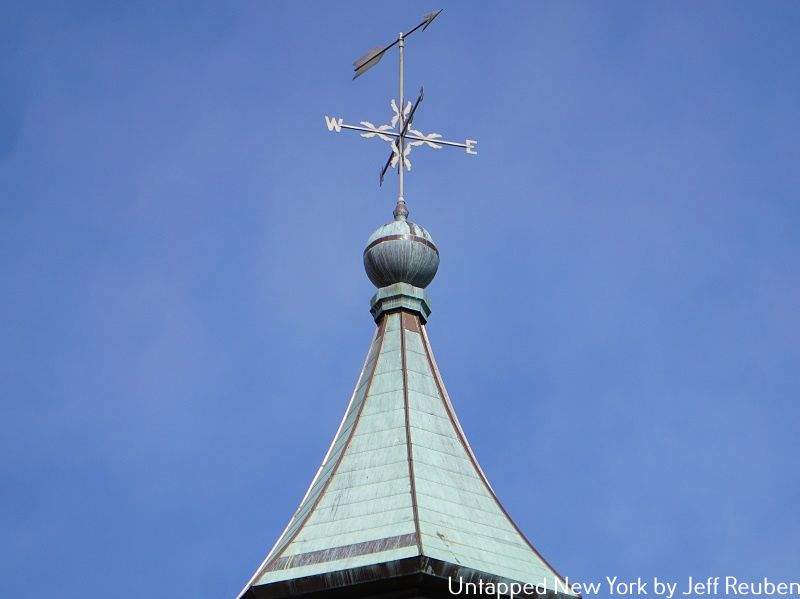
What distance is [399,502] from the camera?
3434cm

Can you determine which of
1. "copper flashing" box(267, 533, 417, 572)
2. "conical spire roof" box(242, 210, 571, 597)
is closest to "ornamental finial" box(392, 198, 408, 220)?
"conical spire roof" box(242, 210, 571, 597)

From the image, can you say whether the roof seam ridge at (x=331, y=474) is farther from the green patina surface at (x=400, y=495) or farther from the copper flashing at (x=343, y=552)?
the copper flashing at (x=343, y=552)

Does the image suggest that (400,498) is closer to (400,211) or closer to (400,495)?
(400,495)

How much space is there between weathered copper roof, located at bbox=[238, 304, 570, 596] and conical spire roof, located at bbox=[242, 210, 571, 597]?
0.06ft

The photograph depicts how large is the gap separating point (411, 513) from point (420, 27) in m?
11.3

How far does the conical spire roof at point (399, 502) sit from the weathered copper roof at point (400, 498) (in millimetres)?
17

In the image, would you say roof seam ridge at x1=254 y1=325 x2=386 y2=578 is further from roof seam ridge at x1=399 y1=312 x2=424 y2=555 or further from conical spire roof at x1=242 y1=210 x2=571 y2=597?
roof seam ridge at x1=399 y1=312 x2=424 y2=555

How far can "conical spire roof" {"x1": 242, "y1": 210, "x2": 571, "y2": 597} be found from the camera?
3319 cm

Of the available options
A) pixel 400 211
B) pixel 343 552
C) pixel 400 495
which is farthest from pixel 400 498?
pixel 400 211

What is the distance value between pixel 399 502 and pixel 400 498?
11 centimetres

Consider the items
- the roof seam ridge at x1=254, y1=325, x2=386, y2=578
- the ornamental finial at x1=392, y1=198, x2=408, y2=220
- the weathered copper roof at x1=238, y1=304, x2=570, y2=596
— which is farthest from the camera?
the ornamental finial at x1=392, y1=198, x2=408, y2=220

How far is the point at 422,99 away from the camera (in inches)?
1597

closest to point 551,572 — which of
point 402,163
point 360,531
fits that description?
point 360,531

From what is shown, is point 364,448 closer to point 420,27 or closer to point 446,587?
point 446,587
